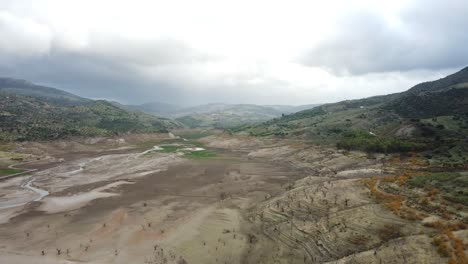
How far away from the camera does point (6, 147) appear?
117188mm

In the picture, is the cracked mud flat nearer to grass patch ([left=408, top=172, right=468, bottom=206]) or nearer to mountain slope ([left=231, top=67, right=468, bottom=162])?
grass patch ([left=408, top=172, right=468, bottom=206])

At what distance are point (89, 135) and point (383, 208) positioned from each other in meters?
153

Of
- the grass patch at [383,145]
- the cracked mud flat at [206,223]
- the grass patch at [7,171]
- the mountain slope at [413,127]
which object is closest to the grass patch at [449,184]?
the cracked mud flat at [206,223]

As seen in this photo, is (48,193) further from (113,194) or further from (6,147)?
(6,147)

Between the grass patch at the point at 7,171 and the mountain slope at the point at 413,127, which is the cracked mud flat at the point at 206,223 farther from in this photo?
the mountain slope at the point at 413,127

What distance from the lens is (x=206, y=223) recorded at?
41.9m

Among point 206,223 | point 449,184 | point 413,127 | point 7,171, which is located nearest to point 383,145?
point 413,127

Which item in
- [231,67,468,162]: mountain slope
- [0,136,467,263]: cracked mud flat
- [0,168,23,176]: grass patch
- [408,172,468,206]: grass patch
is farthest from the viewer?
[0,168,23,176]: grass patch

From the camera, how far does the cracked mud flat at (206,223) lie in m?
31.4

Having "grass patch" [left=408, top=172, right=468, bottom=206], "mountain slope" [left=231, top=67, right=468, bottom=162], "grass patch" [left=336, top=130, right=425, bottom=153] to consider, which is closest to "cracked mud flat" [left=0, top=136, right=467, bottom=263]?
"grass patch" [left=408, top=172, right=468, bottom=206]

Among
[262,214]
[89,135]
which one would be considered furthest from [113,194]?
[89,135]

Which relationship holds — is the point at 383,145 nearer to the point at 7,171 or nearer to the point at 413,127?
the point at 413,127

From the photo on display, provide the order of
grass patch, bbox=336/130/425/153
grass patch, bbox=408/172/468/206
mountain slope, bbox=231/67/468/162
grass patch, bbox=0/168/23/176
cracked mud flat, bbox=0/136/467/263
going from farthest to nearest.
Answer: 1. grass patch, bbox=0/168/23/176
2. mountain slope, bbox=231/67/468/162
3. grass patch, bbox=336/130/425/153
4. grass patch, bbox=408/172/468/206
5. cracked mud flat, bbox=0/136/467/263

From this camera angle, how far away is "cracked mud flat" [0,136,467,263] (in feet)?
103
